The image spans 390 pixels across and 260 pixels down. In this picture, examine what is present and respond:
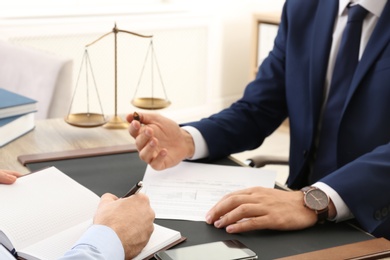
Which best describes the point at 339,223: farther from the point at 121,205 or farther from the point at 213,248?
the point at 121,205

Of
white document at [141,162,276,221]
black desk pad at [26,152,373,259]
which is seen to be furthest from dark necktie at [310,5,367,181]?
black desk pad at [26,152,373,259]

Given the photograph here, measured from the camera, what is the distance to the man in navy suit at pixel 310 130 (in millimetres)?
1500

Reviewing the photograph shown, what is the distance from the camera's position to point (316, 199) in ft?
5.01

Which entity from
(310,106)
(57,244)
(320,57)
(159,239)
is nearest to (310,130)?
(310,106)

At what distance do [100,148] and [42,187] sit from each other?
399 mm

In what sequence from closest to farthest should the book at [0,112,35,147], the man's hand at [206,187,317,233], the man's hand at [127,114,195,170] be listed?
the man's hand at [206,187,317,233], the man's hand at [127,114,195,170], the book at [0,112,35,147]

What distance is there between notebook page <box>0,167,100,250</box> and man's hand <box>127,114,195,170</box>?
227mm

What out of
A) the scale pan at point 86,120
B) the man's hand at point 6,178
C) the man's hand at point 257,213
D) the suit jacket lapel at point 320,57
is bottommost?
the scale pan at point 86,120

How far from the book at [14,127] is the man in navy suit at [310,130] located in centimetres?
40

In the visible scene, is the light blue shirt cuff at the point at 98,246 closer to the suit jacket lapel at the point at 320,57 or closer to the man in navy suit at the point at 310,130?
the man in navy suit at the point at 310,130

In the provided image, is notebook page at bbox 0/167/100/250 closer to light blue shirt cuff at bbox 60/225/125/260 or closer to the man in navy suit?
light blue shirt cuff at bbox 60/225/125/260

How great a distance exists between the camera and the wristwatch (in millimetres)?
1490

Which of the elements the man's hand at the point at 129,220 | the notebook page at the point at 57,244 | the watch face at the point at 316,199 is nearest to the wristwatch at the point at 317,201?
the watch face at the point at 316,199

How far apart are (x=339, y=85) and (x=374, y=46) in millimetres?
159
